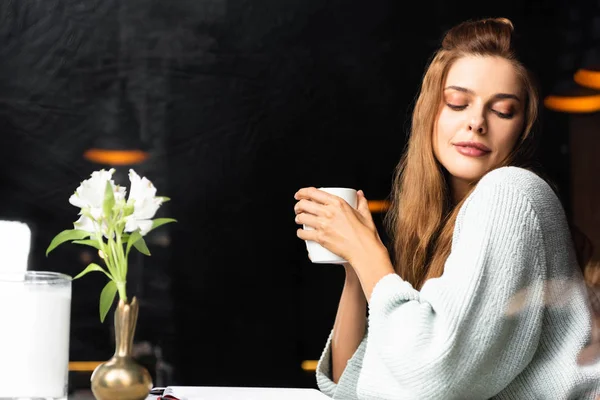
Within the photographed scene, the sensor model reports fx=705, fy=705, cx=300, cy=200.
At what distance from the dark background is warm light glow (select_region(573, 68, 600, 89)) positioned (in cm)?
35

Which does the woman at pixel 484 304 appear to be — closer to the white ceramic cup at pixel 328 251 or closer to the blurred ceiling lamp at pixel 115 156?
the white ceramic cup at pixel 328 251

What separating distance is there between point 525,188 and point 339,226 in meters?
0.28

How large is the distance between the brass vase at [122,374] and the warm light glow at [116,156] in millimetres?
956

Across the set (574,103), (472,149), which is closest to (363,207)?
(472,149)

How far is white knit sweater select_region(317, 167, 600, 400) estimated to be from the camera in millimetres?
854

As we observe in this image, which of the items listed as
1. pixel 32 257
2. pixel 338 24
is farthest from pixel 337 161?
pixel 32 257

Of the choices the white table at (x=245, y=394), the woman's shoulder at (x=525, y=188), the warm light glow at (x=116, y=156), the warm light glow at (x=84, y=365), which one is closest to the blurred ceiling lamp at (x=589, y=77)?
the woman's shoulder at (x=525, y=188)

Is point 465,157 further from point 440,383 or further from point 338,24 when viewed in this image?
point 338,24

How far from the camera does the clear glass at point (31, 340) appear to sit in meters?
0.81

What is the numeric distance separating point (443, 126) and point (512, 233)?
43cm

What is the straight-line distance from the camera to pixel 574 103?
1.41m

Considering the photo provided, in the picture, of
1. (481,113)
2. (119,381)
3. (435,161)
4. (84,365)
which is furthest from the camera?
(84,365)

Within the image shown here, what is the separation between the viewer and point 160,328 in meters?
1.74

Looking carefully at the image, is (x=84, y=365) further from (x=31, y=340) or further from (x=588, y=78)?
(x=588, y=78)
